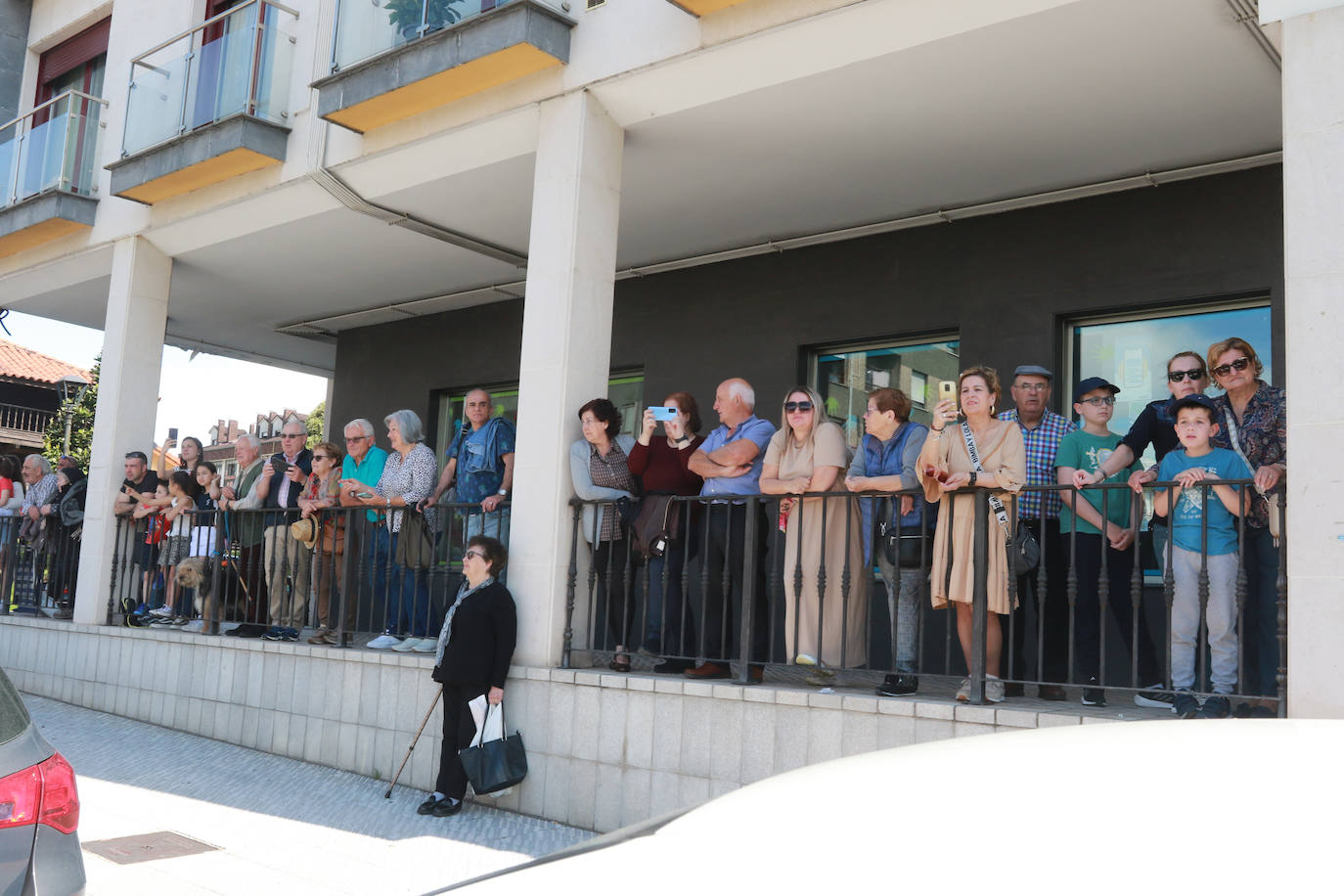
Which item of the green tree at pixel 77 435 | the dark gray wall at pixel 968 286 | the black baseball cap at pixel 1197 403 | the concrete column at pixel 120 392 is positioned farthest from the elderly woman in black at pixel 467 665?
the green tree at pixel 77 435

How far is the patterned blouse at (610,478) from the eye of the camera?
7281 mm

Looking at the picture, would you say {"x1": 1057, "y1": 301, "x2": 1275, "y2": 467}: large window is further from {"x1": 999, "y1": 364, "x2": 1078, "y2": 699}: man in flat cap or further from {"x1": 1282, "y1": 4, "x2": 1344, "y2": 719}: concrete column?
{"x1": 1282, "y1": 4, "x2": 1344, "y2": 719}: concrete column

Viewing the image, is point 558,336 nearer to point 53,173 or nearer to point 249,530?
point 249,530

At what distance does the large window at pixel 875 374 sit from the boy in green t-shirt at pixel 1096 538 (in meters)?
2.95

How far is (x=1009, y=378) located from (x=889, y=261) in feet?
4.84

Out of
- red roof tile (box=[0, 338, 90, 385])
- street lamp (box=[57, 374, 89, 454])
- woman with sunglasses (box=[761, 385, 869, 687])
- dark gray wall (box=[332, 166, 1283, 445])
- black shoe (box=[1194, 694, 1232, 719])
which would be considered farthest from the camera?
red roof tile (box=[0, 338, 90, 385])

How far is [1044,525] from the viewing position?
5668 mm

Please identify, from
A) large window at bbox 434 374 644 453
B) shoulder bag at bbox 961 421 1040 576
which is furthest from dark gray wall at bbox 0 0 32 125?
shoulder bag at bbox 961 421 1040 576

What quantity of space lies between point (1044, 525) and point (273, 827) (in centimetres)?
457

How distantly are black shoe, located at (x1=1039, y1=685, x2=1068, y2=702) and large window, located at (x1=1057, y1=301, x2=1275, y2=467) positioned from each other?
272cm

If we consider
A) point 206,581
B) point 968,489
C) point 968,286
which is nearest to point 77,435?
point 206,581

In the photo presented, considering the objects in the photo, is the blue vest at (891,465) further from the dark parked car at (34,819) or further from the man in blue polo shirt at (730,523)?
the dark parked car at (34,819)

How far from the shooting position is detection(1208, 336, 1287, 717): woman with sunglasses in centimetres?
533

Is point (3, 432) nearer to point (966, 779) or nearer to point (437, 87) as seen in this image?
point (437, 87)
